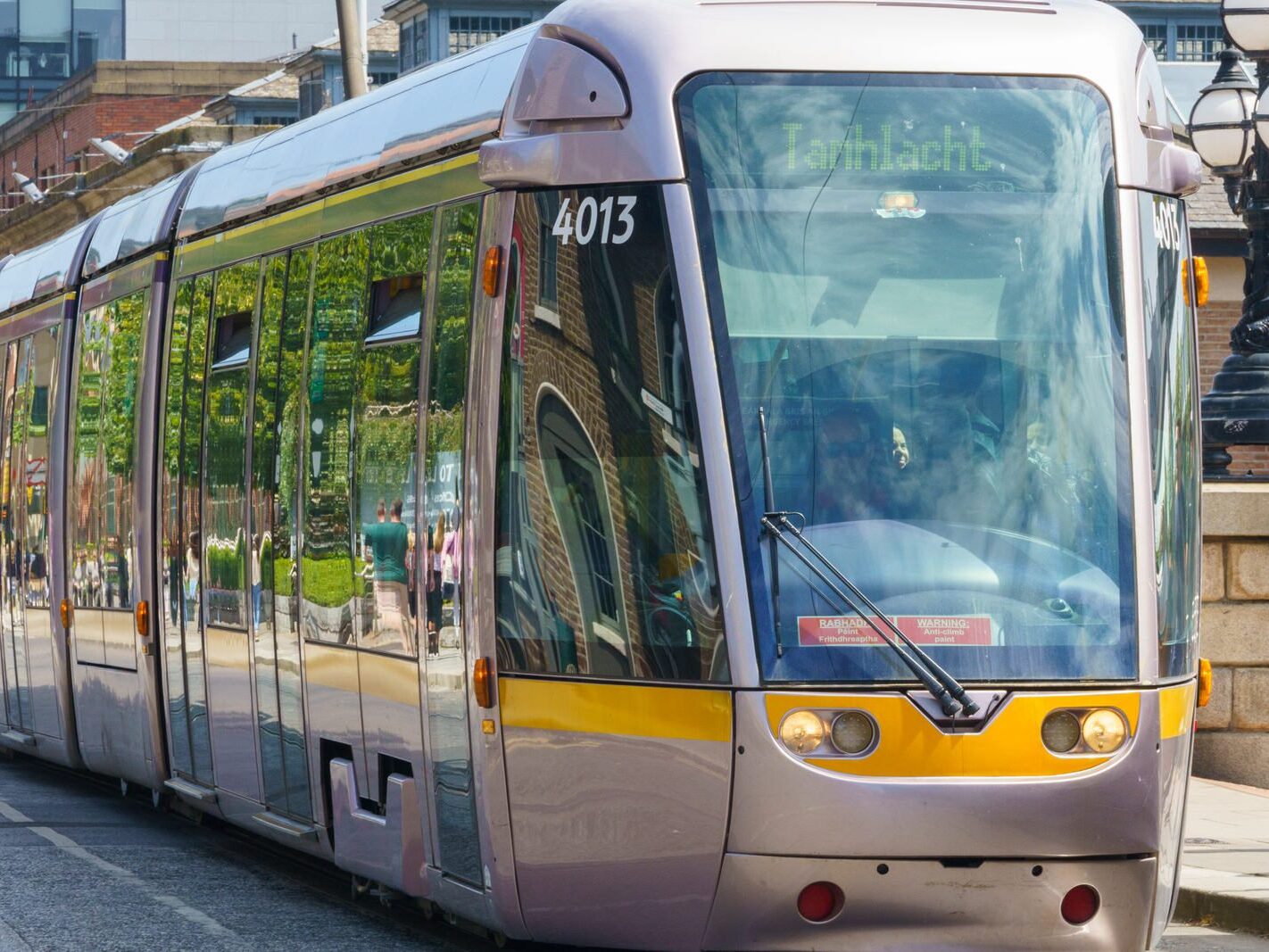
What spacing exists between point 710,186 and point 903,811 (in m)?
1.96

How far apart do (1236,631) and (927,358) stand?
7463 mm

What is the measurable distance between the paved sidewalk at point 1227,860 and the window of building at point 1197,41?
2921cm

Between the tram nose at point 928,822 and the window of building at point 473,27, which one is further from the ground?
the window of building at point 473,27

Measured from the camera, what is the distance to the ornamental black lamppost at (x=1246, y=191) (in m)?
14.8

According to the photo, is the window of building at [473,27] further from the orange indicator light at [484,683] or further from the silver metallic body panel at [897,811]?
the silver metallic body panel at [897,811]

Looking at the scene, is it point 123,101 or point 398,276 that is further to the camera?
point 123,101

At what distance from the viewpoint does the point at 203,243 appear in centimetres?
1126

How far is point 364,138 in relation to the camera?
923 centimetres

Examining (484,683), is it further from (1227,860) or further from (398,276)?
(1227,860)

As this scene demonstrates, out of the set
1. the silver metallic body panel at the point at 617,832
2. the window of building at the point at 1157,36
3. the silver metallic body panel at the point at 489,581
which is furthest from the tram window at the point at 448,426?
the window of building at the point at 1157,36

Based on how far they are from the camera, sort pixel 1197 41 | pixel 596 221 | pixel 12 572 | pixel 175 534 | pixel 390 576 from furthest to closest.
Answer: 1. pixel 1197 41
2. pixel 12 572
3. pixel 175 534
4. pixel 390 576
5. pixel 596 221

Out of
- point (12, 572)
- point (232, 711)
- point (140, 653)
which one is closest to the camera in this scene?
point (232, 711)

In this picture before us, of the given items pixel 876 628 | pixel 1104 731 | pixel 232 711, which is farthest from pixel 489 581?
pixel 232 711

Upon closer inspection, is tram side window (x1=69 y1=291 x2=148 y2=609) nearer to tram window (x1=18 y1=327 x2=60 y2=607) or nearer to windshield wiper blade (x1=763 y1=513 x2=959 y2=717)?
tram window (x1=18 y1=327 x2=60 y2=607)
